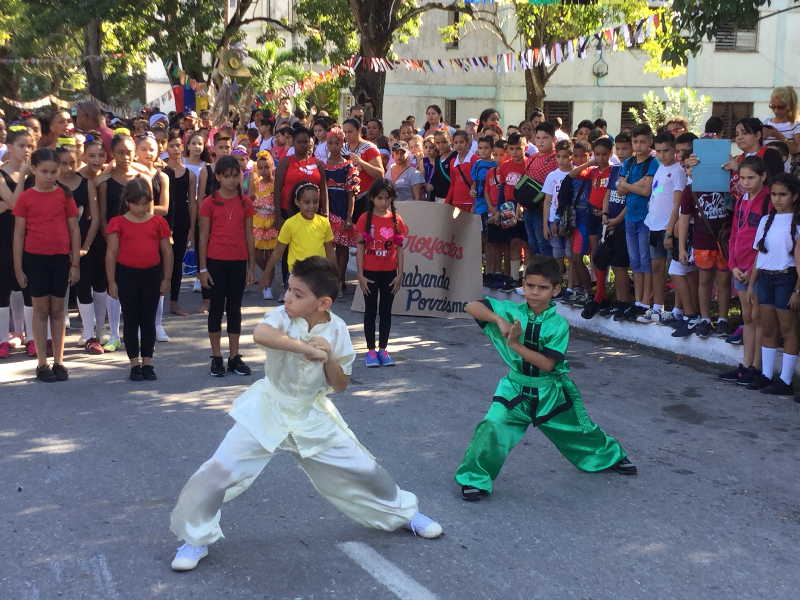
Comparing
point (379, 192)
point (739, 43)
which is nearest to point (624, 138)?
point (379, 192)

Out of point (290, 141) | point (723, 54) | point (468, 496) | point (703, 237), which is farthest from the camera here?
point (723, 54)

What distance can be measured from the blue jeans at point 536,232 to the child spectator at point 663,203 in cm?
172

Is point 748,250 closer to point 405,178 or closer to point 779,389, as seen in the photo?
point 779,389

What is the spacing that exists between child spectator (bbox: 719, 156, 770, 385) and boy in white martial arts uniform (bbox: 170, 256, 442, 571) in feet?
14.4

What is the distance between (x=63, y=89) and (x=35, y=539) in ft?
174

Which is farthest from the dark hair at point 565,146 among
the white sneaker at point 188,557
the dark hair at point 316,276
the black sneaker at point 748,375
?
the white sneaker at point 188,557

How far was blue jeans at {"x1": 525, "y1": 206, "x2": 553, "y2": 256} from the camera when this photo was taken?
11086 mm

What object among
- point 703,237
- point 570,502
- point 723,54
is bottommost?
point 570,502

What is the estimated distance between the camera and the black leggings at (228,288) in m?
8.18

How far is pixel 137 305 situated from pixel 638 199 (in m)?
4.69

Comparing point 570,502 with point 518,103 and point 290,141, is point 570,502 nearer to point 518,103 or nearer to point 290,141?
point 290,141

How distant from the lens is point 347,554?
4.60m

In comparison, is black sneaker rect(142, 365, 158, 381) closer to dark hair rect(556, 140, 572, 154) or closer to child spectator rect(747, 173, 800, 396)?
child spectator rect(747, 173, 800, 396)

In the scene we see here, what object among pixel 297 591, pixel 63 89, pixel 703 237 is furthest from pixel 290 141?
pixel 63 89
